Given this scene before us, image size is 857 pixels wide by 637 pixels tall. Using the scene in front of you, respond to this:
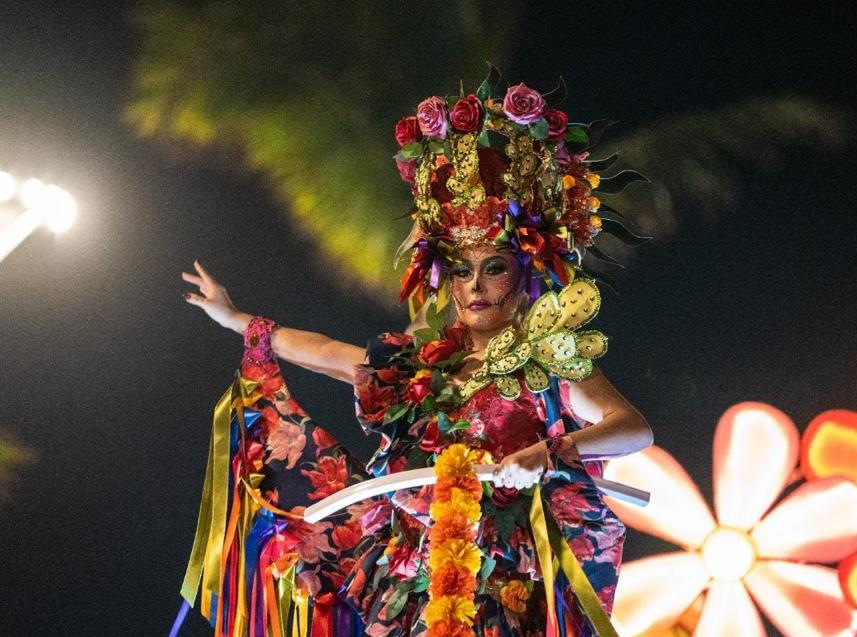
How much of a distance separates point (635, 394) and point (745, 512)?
1.33ft

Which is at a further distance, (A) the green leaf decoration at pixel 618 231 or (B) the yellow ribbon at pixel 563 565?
(A) the green leaf decoration at pixel 618 231

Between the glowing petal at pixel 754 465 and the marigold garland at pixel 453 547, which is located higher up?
the glowing petal at pixel 754 465

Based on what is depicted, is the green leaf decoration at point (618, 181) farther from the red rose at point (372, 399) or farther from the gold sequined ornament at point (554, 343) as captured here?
the red rose at point (372, 399)

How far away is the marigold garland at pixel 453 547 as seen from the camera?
72.1 inches

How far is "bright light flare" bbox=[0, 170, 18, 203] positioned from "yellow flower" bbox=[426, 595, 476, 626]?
6.80 ft

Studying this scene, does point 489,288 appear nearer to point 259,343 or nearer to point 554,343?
point 554,343

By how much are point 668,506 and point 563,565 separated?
1014 millimetres

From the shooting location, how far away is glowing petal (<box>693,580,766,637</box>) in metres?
2.70

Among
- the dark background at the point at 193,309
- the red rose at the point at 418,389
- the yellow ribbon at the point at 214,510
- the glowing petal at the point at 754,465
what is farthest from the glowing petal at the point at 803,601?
the yellow ribbon at the point at 214,510

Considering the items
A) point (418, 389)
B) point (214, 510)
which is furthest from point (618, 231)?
point (214, 510)

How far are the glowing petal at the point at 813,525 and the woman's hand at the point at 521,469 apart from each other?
1115 millimetres

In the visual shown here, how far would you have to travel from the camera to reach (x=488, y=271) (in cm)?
233

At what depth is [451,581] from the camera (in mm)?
1850

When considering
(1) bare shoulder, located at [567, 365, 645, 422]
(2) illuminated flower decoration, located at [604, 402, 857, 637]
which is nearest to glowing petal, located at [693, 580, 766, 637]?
(2) illuminated flower decoration, located at [604, 402, 857, 637]
